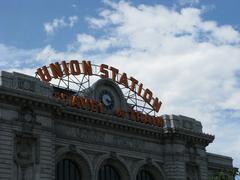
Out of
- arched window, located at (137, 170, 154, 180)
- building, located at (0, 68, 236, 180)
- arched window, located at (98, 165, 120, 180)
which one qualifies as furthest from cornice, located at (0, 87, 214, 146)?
arched window, located at (98, 165, 120, 180)

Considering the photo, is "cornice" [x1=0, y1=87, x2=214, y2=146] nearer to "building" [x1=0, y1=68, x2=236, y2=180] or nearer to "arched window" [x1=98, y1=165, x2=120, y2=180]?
"building" [x1=0, y1=68, x2=236, y2=180]

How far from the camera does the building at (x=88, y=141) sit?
60.3 metres

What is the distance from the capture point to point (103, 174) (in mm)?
71312

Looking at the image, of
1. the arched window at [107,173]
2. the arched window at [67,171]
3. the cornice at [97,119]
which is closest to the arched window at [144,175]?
the arched window at [107,173]

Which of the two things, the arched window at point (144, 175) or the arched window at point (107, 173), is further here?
the arched window at point (144, 175)

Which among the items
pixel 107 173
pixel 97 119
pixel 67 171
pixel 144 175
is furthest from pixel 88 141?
pixel 144 175

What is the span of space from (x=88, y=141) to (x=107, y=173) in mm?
5650

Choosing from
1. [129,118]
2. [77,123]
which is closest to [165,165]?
[129,118]

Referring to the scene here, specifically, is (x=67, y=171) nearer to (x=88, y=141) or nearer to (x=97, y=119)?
(x=88, y=141)

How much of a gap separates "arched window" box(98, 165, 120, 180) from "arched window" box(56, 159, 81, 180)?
126 inches

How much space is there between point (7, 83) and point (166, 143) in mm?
25027

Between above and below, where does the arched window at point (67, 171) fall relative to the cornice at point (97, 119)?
below

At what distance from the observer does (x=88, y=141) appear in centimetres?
6862

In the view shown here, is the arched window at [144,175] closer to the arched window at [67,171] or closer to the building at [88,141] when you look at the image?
the building at [88,141]
